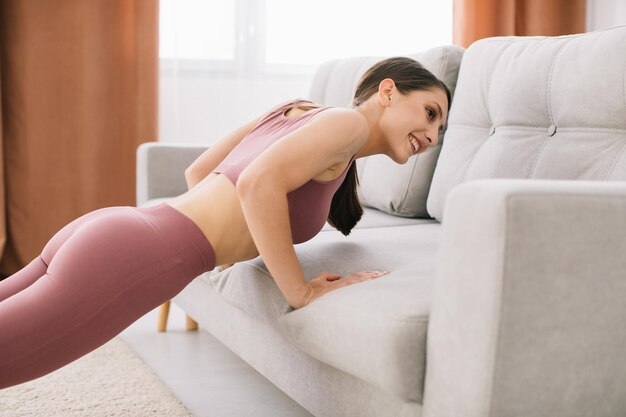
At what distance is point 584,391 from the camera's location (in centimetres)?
112

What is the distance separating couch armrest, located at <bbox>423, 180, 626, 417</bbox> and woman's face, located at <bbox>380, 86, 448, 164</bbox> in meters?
0.49

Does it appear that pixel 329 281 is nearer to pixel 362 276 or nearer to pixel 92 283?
pixel 362 276

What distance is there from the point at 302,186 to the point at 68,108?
2004 mm

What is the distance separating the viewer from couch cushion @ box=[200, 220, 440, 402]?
114 cm

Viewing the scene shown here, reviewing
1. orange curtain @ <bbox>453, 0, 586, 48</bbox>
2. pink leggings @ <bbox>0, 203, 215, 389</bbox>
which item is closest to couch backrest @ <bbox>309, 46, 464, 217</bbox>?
pink leggings @ <bbox>0, 203, 215, 389</bbox>

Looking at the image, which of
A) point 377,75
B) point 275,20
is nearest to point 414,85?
point 377,75

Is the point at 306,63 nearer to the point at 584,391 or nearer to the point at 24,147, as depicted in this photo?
the point at 24,147

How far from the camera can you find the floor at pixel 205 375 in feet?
6.21

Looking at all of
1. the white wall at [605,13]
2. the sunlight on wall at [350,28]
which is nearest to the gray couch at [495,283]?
the sunlight on wall at [350,28]

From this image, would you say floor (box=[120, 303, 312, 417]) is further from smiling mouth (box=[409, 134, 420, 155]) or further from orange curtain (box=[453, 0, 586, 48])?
orange curtain (box=[453, 0, 586, 48])

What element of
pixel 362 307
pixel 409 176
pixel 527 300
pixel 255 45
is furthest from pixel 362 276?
pixel 255 45

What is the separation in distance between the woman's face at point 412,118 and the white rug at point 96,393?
0.83 m

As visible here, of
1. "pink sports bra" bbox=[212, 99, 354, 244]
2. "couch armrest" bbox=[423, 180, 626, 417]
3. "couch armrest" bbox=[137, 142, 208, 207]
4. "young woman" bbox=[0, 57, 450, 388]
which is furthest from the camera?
"couch armrest" bbox=[137, 142, 208, 207]

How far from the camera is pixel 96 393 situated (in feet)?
6.43
